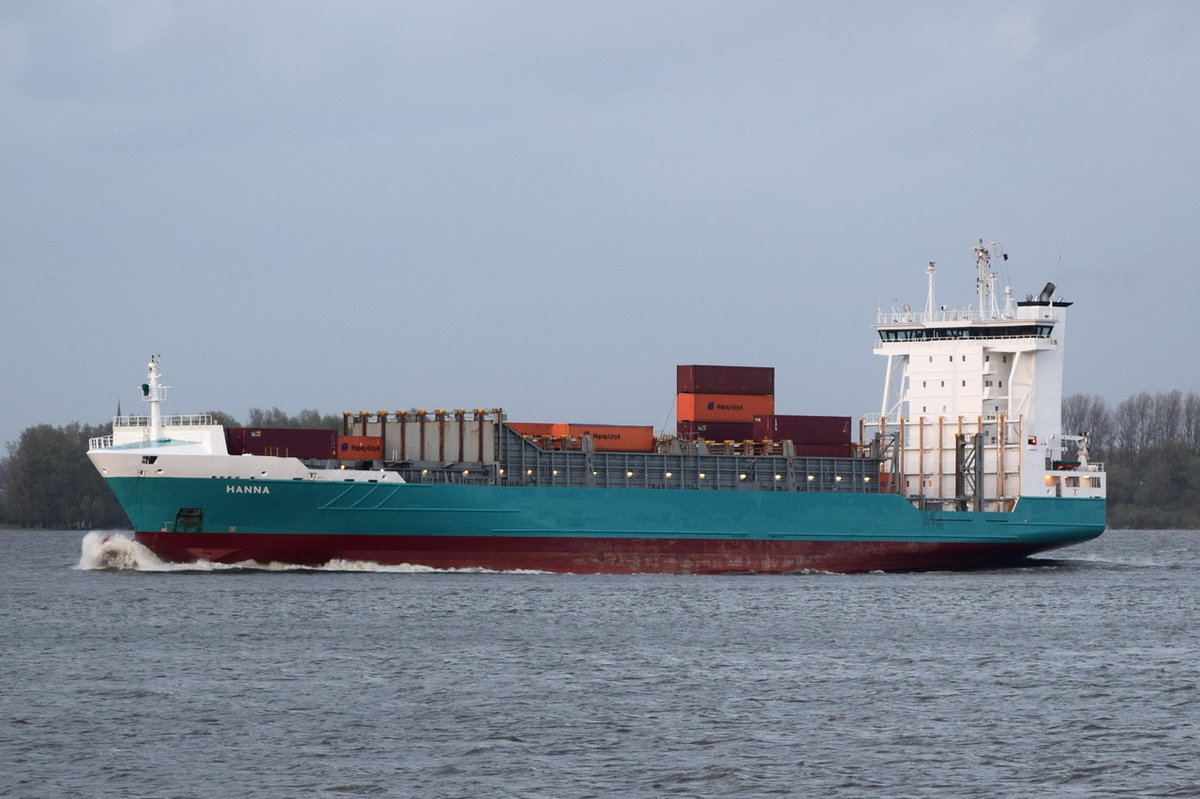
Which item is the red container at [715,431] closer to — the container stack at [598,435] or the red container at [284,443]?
the container stack at [598,435]

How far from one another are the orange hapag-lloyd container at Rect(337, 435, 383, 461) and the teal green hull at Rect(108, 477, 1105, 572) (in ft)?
3.81

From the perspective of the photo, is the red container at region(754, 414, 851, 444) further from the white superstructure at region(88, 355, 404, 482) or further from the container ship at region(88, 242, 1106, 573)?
the white superstructure at region(88, 355, 404, 482)

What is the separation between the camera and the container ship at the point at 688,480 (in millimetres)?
44531

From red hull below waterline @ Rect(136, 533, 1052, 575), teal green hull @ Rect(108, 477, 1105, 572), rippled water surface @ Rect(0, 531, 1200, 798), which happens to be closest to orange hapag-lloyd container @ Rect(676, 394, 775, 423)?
teal green hull @ Rect(108, 477, 1105, 572)

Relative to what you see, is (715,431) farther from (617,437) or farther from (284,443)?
(284,443)

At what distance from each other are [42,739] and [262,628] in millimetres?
11437

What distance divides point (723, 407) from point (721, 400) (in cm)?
24

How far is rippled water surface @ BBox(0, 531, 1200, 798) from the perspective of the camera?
1994 cm

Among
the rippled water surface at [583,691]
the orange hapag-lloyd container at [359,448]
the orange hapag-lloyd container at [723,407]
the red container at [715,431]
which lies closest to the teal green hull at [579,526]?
the orange hapag-lloyd container at [359,448]

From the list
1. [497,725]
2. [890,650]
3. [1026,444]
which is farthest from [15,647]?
[1026,444]

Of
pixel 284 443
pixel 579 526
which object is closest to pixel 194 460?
pixel 284 443

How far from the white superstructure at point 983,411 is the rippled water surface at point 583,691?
38.2 feet

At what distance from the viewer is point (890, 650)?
31391mm

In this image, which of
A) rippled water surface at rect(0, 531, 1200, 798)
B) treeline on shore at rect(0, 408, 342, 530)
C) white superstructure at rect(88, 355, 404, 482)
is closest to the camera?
rippled water surface at rect(0, 531, 1200, 798)
